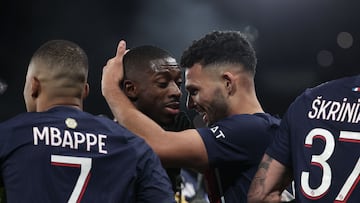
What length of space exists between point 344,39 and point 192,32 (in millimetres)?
3634

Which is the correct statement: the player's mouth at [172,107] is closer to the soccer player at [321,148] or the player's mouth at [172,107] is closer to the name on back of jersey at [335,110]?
the soccer player at [321,148]

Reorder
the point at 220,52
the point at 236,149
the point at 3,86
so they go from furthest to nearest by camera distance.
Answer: the point at 3,86
the point at 220,52
the point at 236,149

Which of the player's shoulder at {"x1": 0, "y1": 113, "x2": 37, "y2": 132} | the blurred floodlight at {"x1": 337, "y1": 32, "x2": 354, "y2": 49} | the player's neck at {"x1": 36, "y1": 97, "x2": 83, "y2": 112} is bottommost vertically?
the blurred floodlight at {"x1": 337, "y1": 32, "x2": 354, "y2": 49}

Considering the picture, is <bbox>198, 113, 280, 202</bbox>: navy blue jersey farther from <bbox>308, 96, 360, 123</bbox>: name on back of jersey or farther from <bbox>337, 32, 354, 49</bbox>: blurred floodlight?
<bbox>337, 32, 354, 49</bbox>: blurred floodlight

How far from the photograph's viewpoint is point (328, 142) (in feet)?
6.55

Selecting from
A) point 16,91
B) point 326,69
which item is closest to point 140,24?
point 16,91

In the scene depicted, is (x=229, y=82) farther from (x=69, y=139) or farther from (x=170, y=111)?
(x=69, y=139)

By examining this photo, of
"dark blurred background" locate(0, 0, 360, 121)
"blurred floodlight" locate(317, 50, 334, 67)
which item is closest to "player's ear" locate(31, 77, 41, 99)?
"dark blurred background" locate(0, 0, 360, 121)

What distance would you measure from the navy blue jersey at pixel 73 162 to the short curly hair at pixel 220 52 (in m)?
0.73

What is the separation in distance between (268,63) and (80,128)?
12140 millimetres

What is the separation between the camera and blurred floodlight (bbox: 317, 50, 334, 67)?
43.4 ft

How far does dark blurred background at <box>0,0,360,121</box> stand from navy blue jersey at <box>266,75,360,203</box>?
943cm

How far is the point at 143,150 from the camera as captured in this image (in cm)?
199

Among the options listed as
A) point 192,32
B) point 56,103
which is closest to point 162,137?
point 56,103
